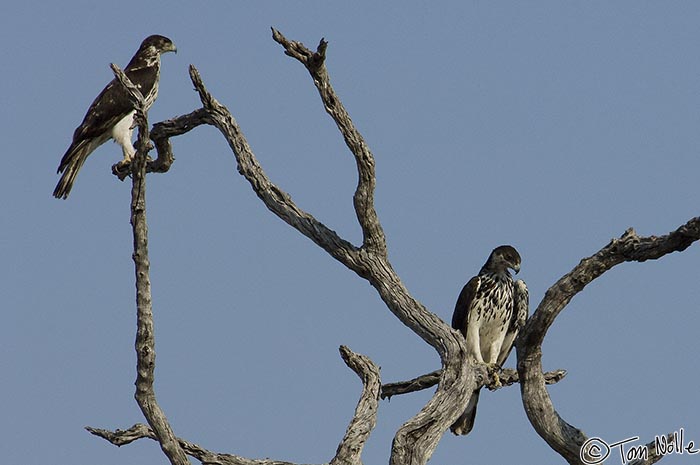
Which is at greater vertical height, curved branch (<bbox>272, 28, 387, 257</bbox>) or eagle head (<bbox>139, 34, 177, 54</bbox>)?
eagle head (<bbox>139, 34, 177, 54</bbox>)

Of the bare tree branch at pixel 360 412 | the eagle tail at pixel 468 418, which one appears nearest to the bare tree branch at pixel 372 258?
the bare tree branch at pixel 360 412

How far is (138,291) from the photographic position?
705 centimetres

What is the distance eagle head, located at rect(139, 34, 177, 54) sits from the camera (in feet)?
41.4

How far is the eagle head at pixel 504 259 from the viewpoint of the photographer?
10.3 m

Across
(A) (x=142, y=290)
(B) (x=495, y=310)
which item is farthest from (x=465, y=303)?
(A) (x=142, y=290)

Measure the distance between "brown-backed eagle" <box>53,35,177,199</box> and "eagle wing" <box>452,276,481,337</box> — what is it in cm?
325

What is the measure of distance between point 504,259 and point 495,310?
1.46ft

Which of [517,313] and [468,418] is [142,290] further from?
[517,313]

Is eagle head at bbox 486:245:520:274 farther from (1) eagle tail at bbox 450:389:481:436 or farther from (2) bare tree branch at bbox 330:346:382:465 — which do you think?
(2) bare tree branch at bbox 330:346:382:465

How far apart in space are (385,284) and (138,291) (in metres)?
1.83

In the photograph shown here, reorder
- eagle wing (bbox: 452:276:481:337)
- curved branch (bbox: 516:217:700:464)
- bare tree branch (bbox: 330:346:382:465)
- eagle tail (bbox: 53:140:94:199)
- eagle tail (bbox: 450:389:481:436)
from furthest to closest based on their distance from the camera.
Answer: eagle tail (bbox: 53:140:94:199) → eagle wing (bbox: 452:276:481:337) → eagle tail (bbox: 450:389:481:436) → curved branch (bbox: 516:217:700:464) → bare tree branch (bbox: 330:346:382:465)

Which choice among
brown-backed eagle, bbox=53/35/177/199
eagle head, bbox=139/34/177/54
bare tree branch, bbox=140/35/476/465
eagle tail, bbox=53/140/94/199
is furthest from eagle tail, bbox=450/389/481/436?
eagle head, bbox=139/34/177/54

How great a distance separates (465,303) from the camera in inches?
412

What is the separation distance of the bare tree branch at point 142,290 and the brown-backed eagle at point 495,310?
149 inches
